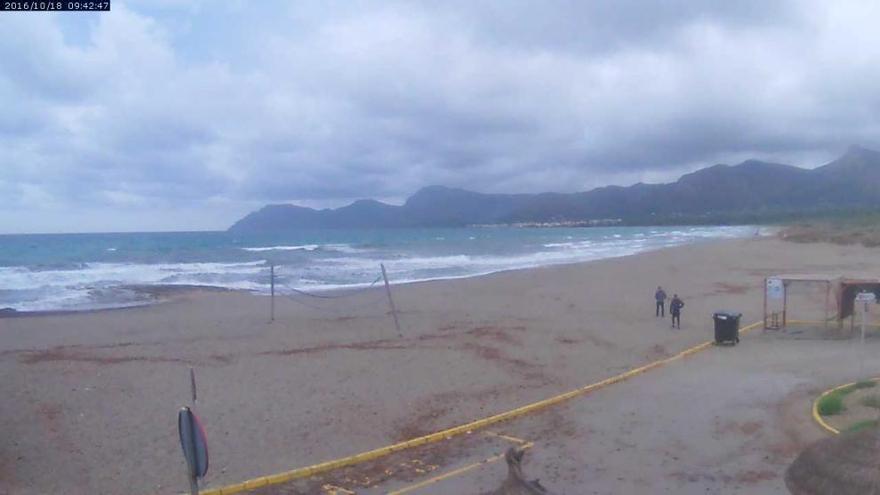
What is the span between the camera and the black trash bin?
1812 cm

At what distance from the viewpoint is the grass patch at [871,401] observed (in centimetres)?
1116

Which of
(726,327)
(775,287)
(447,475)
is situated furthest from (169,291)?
(447,475)

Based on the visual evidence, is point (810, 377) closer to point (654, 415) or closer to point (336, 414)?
point (654, 415)

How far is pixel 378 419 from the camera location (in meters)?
12.6

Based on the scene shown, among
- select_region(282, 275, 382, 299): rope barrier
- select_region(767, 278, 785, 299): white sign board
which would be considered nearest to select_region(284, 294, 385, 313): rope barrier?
select_region(282, 275, 382, 299): rope barrier

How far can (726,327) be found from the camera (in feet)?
59.7

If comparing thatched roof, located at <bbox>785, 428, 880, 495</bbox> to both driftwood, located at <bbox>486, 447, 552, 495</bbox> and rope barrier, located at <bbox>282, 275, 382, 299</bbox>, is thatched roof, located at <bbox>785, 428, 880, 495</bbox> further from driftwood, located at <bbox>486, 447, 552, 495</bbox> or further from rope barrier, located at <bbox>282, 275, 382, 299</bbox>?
rope barrier, located at <bbox>282, 275, 382, 299</bbox>

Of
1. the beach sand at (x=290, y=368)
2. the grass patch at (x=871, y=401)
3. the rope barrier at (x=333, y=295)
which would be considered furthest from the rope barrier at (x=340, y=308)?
the grass patch at (x=871, y=401)

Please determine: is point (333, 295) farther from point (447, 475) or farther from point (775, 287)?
point (447, 475)

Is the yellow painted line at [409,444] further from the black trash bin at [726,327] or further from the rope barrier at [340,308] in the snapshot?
the rope barrier at [340,308]

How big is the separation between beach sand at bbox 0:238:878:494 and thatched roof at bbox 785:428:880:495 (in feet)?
21.2

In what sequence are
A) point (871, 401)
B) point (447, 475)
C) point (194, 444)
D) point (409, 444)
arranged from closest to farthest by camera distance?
1. point (194, 444)
2. point (447, 475)
3. point (409, 444)
4. point (871, 401)

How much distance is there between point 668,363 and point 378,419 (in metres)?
6.80

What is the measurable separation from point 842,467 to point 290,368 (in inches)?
505
